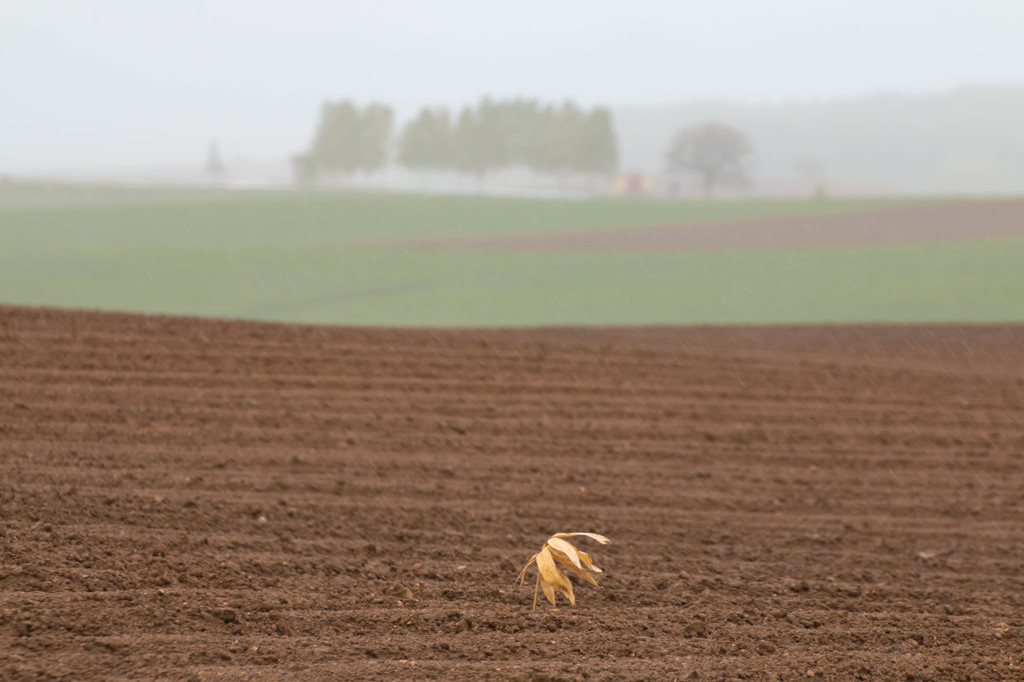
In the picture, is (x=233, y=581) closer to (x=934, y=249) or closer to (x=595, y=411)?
(x=595, y=411)

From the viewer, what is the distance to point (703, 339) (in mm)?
11664

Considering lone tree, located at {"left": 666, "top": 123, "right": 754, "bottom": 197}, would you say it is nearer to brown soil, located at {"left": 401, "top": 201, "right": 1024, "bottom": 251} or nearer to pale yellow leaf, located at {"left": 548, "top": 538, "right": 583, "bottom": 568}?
brown soil, located at {"left": 401, "top": 201, "right": 1024, "bottom": 251}

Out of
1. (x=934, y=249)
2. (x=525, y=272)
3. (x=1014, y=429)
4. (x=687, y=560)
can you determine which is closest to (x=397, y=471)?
(x=687, y=560)

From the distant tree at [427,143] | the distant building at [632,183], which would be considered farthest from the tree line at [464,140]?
the distant building at [632,183]

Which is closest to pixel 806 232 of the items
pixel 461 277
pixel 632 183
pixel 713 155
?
pixel 461 277

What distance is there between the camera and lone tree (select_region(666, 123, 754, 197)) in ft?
147

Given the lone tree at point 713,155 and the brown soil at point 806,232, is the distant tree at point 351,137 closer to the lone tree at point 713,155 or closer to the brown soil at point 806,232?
the lone tree at point 713,155

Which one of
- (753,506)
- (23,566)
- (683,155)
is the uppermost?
(683,155)

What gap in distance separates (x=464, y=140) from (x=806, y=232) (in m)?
21.1

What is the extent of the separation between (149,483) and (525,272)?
12.9 metres

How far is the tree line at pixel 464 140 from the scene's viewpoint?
1567 inches

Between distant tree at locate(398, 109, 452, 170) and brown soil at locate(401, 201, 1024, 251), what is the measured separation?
18.0 m

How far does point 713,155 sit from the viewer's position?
44750 millimetres

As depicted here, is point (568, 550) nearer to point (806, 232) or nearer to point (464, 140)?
point (806, 232)
